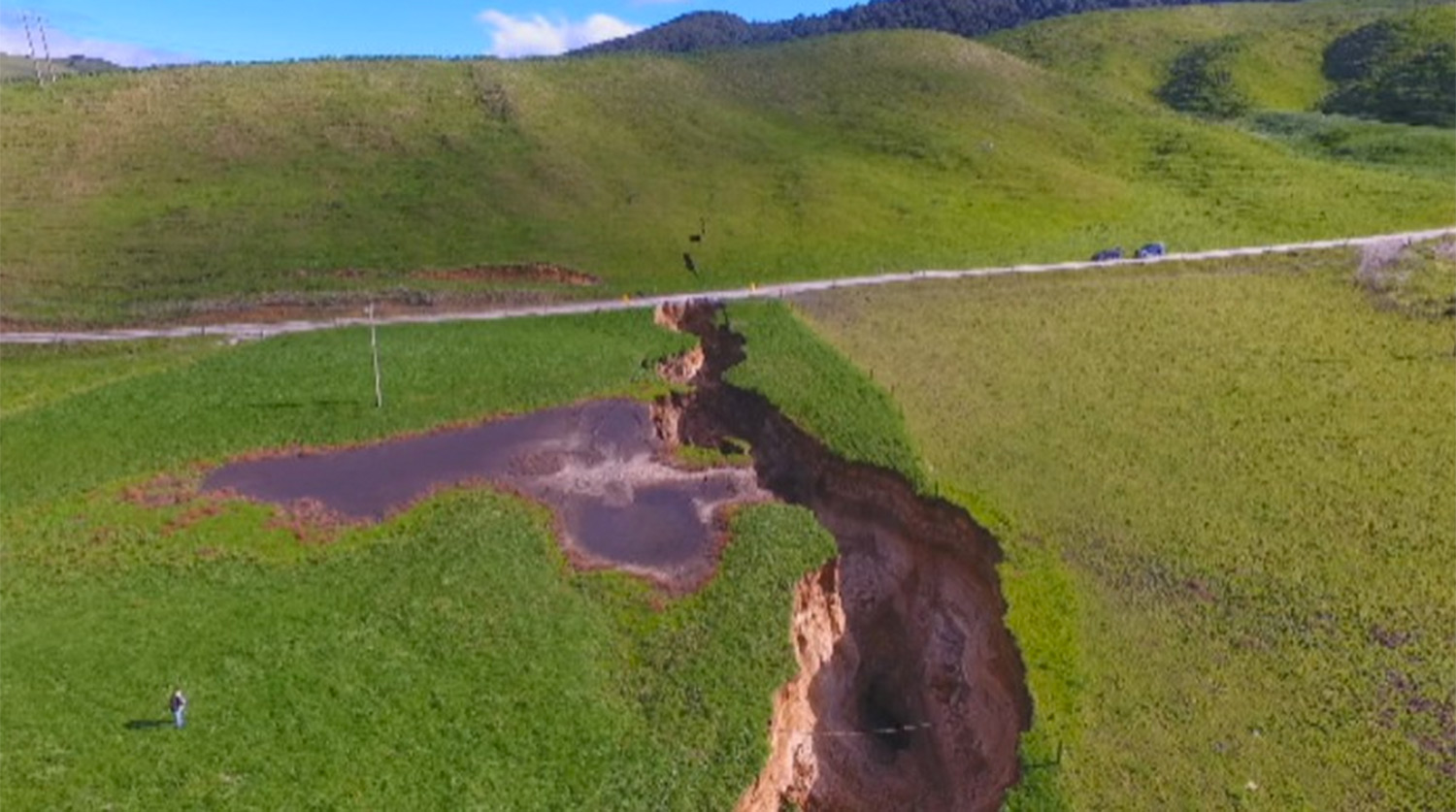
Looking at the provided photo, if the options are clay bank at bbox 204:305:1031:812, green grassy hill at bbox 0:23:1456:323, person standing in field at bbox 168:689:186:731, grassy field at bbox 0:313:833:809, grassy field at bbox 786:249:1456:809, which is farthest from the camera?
green grassy hill at bbox 0:23:1456:323

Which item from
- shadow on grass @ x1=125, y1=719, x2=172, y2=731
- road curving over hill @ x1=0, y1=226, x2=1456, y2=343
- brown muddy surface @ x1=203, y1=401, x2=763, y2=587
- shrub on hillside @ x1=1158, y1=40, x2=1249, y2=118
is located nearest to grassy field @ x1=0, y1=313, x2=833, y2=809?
shadow on grass @ x1=125, y1=719, x2=172, y2=731

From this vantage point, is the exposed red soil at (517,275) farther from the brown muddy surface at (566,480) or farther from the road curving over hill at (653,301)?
the brown muddy surface at (566,480)

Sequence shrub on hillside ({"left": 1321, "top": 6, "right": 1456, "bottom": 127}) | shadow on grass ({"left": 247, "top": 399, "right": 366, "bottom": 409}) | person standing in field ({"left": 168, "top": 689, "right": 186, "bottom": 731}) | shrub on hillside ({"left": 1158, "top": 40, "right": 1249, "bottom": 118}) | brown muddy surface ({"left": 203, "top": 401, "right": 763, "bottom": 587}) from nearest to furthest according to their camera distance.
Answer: person standing in field ({"left": 168, "top": 689, "right": 186, "bottom": 731}) < brown muddy surface ({"left": 203, "top": 401, "right": 763, "bottom": 587}) < shadow on grass ({"left": 247, "top": 399, "right": 366, "bottom": 409}) < shrub on hillside ({"left": 1321, "top": 6, "right": 1456, "bottom": 127}) < shrub on hillside ({"left": 1158, "top": 40, "right": 1249, "bottom": 118})

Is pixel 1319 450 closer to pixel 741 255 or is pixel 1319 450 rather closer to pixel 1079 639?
pixel 1079 639

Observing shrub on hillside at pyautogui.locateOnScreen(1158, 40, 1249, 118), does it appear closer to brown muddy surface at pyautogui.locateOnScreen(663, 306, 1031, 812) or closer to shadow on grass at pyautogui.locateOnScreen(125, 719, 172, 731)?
brown muddy surface at pyautogui.locateOnScreen(663, 306, 1031, 812)

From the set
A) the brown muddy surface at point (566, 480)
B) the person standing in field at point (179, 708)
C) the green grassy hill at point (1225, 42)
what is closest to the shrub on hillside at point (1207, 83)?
the green grassy hill at point (1225, 42)

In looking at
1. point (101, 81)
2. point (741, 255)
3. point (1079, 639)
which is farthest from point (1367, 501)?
point (101, 81)
